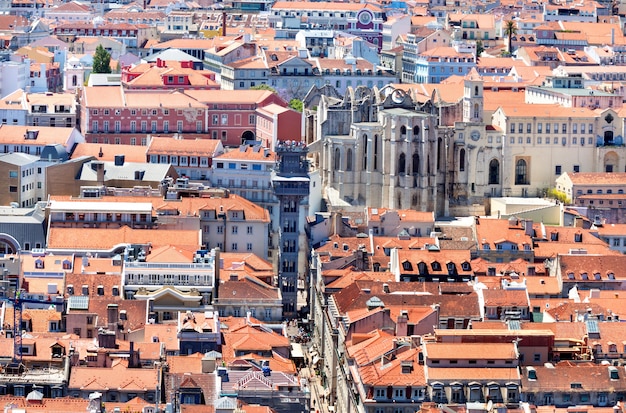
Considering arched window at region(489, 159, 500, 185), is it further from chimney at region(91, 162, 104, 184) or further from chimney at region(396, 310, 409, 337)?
chimney at region(396, 310, 409, 337)

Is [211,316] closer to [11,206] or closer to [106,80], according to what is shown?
[11,206]

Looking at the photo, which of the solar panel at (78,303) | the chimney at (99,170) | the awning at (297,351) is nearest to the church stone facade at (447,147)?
the chimney at (99,170)

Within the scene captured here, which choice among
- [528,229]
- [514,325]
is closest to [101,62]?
[528,229]

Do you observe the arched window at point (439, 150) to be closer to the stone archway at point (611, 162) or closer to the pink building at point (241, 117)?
the pink building at point (241, 117)

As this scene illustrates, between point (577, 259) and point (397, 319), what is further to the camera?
point (577, 259)

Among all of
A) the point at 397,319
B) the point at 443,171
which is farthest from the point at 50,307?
the point at 443,171

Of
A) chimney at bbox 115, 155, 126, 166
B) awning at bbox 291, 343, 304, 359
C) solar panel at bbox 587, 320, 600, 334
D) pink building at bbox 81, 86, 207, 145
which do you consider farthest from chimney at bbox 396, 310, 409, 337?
pink building at bbox 81, 86, 207, 145
